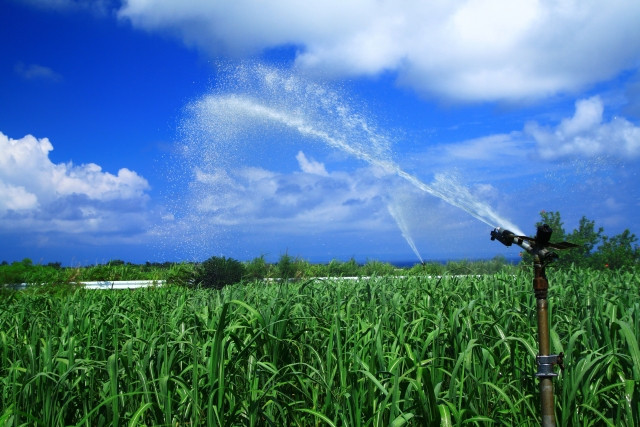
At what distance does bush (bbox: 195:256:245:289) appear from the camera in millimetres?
13602

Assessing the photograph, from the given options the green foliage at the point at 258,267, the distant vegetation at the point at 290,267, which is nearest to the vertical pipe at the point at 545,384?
the distant vegetation at the point at 290,267

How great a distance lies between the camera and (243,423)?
10.8 feet

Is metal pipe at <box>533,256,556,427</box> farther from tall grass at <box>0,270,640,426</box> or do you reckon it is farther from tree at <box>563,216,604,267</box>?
tree at <box>563,216,604,267</box>

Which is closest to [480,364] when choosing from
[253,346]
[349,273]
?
[253,346]

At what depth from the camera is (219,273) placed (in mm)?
13609

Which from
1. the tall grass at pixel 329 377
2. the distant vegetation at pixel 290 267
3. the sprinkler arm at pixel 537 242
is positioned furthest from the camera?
the distant vegetation at pixel 290 267

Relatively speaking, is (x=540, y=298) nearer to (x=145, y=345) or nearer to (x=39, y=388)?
(x=145, y=345)

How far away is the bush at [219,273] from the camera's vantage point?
13.6m

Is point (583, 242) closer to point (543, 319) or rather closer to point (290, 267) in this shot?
point (290, 267)

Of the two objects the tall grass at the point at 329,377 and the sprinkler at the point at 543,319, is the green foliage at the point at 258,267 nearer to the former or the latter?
the tall grass at the point at 329,377

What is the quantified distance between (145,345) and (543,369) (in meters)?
2.71

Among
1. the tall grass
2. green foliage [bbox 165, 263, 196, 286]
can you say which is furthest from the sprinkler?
green foliage [bbox 165, 263, 196, 286]

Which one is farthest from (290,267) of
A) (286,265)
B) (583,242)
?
(583,242)

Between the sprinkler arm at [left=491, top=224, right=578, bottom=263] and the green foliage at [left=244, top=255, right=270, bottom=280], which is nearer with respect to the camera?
the sprinkler arm at [left=491, top=224, right=578, bottom=263]
